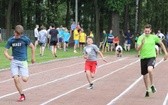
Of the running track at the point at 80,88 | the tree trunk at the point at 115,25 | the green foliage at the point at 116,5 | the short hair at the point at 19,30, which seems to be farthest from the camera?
the tree trunk at the point at 115,25

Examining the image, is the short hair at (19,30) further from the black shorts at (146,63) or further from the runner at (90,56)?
the runner at (90,56)

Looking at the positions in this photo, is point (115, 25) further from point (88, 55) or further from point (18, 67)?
point (18, 67)

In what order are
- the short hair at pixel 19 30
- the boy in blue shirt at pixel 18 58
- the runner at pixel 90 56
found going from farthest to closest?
1. the runner at pixel 90 56
2. the boy in blue shirt at pixel 18 58
3. the short hair at pixel 19 30

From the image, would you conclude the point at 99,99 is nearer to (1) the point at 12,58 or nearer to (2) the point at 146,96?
(2) the point at 146,96

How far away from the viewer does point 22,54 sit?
Answer: 13.7m

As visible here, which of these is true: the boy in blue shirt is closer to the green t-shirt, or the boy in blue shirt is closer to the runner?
the green t-shirt

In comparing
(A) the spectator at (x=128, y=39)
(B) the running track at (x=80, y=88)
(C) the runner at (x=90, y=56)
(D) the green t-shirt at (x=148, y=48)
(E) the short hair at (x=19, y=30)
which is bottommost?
(A) the spectator at (x=128, y=39)

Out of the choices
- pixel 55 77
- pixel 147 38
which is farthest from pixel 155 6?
pixel 147 38

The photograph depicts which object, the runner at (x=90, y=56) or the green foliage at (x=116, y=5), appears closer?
the runner at (x=90, y=56)

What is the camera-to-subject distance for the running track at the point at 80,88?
44.8 ft

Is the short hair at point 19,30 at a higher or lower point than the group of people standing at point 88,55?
higher

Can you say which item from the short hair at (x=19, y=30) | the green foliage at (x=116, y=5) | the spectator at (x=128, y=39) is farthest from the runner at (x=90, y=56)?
the green foliage at (x=116, y=5)

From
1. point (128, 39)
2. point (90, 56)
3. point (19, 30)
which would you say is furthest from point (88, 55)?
point (128, 39)

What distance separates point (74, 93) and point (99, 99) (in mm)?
1583
